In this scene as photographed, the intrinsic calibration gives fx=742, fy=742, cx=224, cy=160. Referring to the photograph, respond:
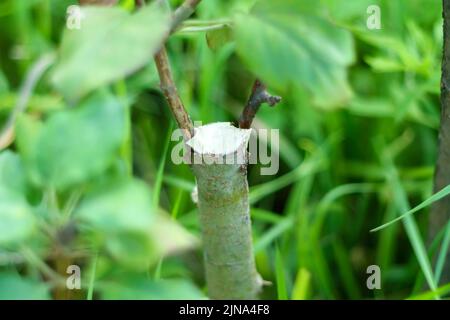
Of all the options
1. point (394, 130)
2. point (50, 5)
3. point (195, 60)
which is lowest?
point (394, 130)

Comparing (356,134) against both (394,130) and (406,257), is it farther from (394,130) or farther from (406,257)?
(406,257)

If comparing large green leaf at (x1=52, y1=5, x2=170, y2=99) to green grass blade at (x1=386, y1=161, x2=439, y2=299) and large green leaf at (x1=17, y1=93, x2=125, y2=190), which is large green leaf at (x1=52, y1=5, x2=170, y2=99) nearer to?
large green leaf at (x1=17, y1=93, x2=125, y2=190)

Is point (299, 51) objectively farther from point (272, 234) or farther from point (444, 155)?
point (272, 234)

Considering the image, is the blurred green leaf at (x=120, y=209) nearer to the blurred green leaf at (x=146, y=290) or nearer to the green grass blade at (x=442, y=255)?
the blurred green leaf at (x=146, y=290)

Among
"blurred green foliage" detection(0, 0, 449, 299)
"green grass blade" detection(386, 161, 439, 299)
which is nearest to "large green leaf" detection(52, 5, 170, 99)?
"blurred green foliage" detection(0, 0, 449, 299)

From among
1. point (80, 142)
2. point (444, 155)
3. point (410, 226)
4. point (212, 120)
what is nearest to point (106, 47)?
point (80, 142)

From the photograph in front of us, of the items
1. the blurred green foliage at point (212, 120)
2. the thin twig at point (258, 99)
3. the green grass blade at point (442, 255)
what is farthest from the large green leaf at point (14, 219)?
the green grass blade at point (442, 255)

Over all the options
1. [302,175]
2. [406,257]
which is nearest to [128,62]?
[302,175]
